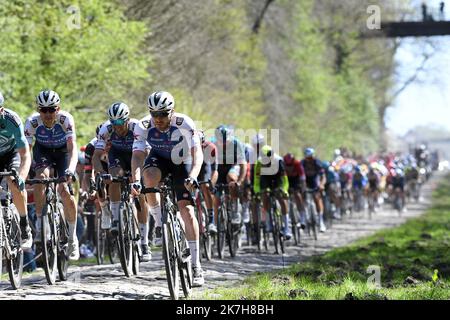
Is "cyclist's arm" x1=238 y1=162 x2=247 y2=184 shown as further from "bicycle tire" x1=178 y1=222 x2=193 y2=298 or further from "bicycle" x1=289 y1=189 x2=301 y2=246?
"bicycle tire" x1=178 y1=222 x2=193 y2=298

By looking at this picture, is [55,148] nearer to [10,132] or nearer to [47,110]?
[47,110]

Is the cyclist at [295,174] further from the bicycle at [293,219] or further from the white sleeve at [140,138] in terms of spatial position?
the white sleeve at [140,138]


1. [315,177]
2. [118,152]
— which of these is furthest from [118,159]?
[315,177]

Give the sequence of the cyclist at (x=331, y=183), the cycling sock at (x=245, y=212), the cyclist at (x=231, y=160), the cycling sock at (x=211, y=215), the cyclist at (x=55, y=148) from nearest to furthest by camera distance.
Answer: the cyclist at (x=55, y=148) < the cycling sock at (x=211, y=215) < the cyclist at (x=231, y=160) < the cycling sock at (x=245, y=212) < the cyclist at (x=331, y=183)

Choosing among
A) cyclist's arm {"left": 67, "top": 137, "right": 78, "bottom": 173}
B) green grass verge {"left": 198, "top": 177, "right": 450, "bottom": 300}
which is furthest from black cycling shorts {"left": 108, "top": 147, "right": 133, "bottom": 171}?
green grass verge {"left": 198, "top": 177, "right": 450, "bottom": 300}

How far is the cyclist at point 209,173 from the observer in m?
16.0

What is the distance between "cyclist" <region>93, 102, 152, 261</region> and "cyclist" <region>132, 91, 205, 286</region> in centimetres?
118

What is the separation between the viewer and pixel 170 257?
1010 cm

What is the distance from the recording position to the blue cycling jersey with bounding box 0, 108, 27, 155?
11156 mm

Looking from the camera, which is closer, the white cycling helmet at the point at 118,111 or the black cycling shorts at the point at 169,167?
the black cycling shorts at the point at 169,167

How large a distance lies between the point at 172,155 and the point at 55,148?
6.66ft

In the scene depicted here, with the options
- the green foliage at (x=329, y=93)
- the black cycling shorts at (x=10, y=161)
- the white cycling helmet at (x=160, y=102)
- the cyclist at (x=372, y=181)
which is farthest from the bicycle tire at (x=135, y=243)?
the green foliage at (x=329, y=93)

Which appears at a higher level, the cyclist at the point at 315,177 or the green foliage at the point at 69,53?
the green foliage at the point at 69,53

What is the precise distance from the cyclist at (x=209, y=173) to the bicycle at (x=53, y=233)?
153 inches
